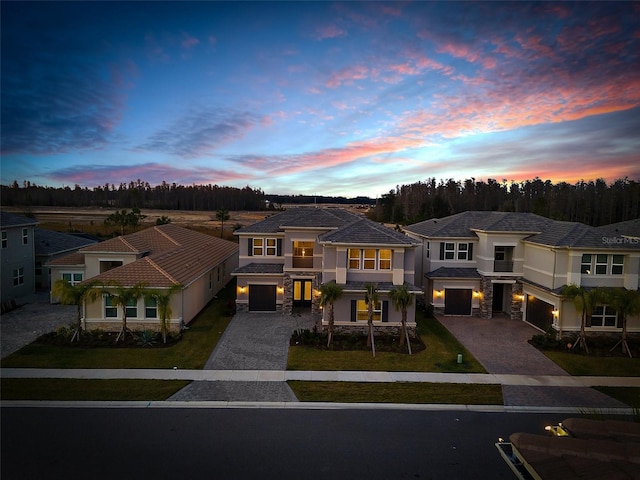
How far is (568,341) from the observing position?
2080 centimetres

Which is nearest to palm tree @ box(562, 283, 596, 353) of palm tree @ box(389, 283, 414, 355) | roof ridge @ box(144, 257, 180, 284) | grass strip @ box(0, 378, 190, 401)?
palm tree @ box(389, 283, 414, 355)

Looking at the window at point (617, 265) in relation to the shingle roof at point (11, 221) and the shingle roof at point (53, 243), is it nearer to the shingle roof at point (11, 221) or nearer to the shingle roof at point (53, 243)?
the shingle roof at point (11, 221)

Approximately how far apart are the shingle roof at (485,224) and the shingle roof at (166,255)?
54.4 ft

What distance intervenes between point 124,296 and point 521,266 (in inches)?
946

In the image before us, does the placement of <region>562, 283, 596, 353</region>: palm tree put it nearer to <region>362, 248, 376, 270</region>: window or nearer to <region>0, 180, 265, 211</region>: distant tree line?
<region>362, 248, 376, 270</region>: window

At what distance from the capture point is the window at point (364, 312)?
21.2 metres

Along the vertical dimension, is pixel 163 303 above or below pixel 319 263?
below

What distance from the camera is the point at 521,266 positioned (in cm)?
2512

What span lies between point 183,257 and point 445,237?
18.2m

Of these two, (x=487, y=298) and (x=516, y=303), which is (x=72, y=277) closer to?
(x=487, y=298)

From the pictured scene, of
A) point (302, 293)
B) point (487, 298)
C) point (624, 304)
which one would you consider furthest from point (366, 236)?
point (624, 304)

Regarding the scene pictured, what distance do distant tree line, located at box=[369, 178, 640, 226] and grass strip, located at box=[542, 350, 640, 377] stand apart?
1671 inches

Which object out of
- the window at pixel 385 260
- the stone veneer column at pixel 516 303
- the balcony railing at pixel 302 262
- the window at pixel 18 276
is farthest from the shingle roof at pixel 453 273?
the window at pixel 18 276

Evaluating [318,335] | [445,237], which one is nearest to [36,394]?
[318,335]
